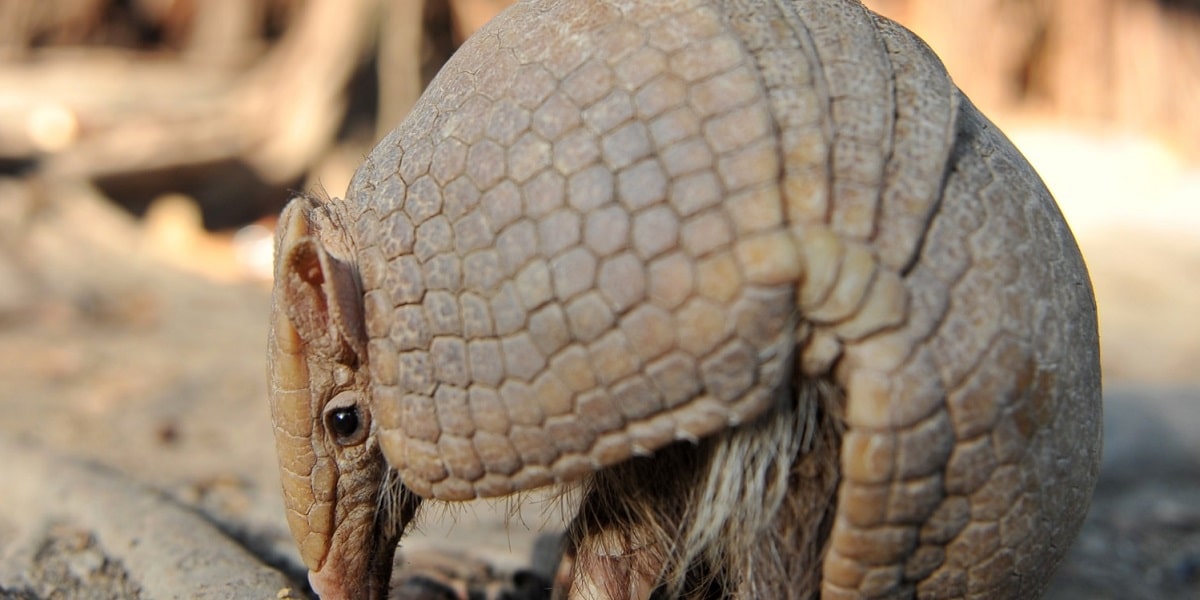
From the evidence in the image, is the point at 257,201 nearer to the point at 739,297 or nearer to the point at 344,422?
the point at 344,422

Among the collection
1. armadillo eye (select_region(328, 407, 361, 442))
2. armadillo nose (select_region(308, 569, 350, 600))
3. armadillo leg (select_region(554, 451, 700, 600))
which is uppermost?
armadillo eye (select_region(328, 407, 361, 442))

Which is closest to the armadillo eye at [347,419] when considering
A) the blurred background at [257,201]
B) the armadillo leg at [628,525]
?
the armadillo leg at [628,525]

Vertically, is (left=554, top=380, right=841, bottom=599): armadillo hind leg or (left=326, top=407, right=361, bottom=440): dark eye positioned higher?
(left=326, top=407, right=361, bottom=440): dark eye

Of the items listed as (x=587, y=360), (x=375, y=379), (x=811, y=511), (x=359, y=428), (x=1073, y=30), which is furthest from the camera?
(x=1073, y=30)

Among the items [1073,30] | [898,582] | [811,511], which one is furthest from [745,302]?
[1073,30]

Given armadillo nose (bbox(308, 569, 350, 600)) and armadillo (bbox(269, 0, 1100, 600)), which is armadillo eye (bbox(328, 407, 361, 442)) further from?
armadillo nose (bbox(308, 569, 350, 600))

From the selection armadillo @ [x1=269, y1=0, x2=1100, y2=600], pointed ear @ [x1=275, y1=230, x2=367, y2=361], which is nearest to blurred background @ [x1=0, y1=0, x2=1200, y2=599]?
pointed ear @ [x1=275, y1=230, x2=367, y2=361]

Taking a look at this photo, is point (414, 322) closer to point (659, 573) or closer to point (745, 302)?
point (745, 302)
